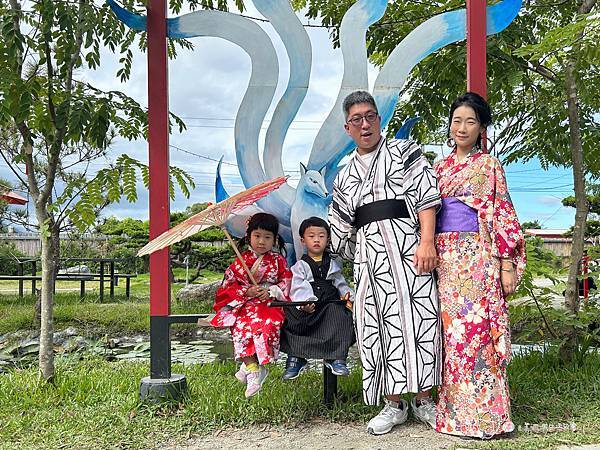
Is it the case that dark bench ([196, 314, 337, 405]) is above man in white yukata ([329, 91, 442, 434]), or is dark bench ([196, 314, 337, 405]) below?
below

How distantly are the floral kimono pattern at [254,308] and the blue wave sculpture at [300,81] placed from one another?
0.90ft

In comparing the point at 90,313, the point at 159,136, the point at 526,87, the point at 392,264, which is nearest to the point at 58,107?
the point at 159,136

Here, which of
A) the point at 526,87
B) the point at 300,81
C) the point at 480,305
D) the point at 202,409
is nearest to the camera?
the point at 480,305

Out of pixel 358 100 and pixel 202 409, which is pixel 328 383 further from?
pixel 358 100

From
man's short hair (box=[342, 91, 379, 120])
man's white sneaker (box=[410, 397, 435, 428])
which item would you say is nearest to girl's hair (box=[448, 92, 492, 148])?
man's short hair (box=[342, 91, 379, 120])

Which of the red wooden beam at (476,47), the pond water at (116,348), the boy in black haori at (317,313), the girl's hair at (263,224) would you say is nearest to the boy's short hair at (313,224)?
the boy in black haori at (317,313)

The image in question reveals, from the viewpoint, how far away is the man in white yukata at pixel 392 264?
3.13 meters

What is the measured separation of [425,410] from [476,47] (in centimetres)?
215

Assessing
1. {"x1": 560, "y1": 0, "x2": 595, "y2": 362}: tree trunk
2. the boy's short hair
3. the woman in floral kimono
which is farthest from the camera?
{"x1": 560, "y1": 0, "x2": 595, "y2": 362}: tree trunk

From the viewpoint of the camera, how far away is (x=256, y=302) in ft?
11.3

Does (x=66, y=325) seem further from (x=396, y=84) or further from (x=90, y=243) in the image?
(x=396, y=84)

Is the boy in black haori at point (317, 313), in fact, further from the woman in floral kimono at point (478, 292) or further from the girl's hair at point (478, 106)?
the girl's hair at point (478, 106)

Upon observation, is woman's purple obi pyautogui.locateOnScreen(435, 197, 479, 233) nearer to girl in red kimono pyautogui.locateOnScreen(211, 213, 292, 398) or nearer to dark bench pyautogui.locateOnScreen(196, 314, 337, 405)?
girl in red kimono pyautogui.locateOnScreen(211, 213, 292, 398)

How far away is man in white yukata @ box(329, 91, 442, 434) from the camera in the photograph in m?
3.13
